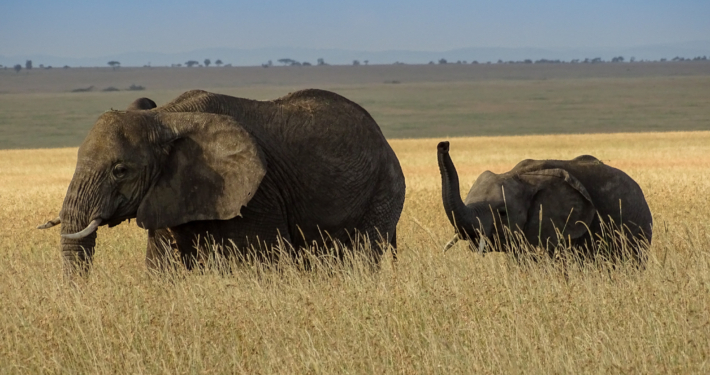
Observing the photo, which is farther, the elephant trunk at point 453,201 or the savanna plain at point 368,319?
the elephant trunk at point 453,201

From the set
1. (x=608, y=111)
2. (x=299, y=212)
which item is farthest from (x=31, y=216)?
(x=608, y=111)

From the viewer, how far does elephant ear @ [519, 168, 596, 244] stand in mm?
9664

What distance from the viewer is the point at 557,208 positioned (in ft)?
31.7

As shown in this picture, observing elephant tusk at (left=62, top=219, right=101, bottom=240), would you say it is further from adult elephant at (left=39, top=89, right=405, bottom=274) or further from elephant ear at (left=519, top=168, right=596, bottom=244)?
elephant ear at (left=519, top=168, right=596, bottom=244)

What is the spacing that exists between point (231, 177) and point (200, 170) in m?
0.27

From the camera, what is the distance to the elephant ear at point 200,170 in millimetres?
7758

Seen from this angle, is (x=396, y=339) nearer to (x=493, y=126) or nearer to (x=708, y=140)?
(x=708, y=140)

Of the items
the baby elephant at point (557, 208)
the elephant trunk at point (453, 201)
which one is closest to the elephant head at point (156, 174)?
the elephant trunk at point (453, 201)

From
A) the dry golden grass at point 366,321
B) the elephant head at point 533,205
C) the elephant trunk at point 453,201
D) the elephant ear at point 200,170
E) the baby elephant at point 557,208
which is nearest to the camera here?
the dry golden grass at point 366,321

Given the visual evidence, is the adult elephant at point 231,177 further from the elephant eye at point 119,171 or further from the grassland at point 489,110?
the grassland at point 489,110

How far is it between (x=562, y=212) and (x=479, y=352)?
12.9 ft

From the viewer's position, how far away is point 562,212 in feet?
31.8

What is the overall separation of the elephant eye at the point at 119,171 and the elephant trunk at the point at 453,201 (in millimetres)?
2518

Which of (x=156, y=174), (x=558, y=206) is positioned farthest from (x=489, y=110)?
(x=156, y=174)
